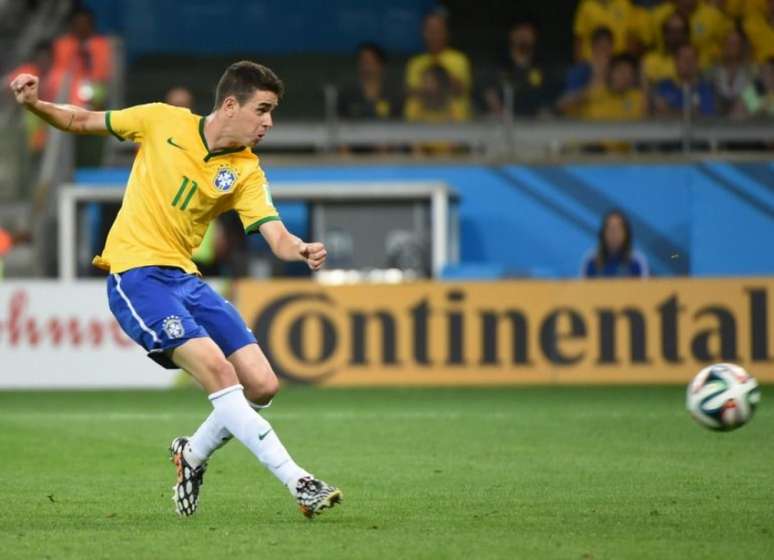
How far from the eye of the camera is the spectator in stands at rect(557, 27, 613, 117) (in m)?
20.3

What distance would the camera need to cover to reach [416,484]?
9.32 metres

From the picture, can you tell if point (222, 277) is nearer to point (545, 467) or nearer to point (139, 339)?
point (545, 467)

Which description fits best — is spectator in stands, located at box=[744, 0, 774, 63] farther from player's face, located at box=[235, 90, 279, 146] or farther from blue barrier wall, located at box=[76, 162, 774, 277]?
player's face, located at box=[235, 90, 279, 146]

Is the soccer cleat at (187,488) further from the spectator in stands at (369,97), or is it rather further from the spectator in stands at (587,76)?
the spectator in stands at (587,76)

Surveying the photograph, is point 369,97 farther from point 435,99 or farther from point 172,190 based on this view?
point 172,190

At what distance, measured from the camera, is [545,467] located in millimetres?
10172

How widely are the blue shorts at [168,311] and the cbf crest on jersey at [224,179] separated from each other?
42cm

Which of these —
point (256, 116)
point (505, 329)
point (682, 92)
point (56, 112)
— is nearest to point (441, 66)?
point (682, 92)

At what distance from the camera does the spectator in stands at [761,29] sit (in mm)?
20703

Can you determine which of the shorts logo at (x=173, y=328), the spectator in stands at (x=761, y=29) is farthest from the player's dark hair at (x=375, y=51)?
the shorts logo at (x=173, y=328)

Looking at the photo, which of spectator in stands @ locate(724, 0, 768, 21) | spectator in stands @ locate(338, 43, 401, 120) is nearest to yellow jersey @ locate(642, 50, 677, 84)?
spectator in stands @ locate(724, 0, 768, 21)

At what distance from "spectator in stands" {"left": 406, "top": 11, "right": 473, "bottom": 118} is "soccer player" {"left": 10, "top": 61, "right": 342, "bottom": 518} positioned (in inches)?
483

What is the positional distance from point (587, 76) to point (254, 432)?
43.8ft

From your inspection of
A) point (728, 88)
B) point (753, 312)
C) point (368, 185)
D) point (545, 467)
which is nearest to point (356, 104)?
point (368, 185)
